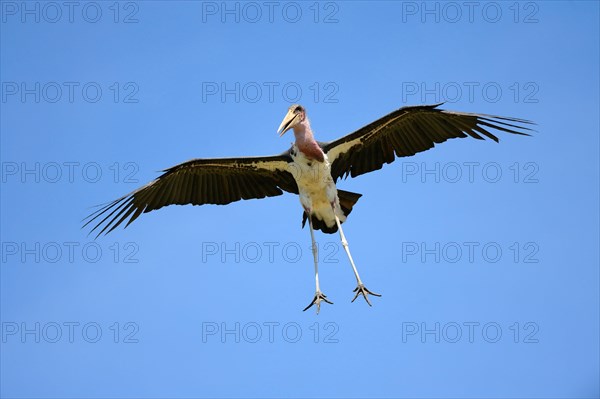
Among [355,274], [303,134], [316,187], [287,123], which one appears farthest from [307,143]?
[355,274]

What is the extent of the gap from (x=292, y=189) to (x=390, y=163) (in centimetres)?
191

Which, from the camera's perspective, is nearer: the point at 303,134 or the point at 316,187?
the point at 303,134

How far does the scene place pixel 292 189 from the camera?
61.3 ft

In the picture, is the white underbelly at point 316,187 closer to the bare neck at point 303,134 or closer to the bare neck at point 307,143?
the bare neck at point 307,143

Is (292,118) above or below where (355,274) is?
above

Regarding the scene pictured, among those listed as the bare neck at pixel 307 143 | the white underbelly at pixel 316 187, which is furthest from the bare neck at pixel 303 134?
the white underbelly at pixel 316 187

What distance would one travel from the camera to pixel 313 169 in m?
17.8

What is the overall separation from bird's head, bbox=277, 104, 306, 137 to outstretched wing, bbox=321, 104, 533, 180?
644mm

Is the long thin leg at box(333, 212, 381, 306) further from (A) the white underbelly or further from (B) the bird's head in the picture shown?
(B) the bird's head

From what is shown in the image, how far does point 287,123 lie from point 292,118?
0.16 metres

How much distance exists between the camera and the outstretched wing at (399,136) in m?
17.1

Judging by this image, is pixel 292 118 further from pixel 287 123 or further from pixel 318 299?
pixel 318 299

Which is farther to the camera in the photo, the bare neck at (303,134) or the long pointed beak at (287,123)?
the bare neck at (303,134)

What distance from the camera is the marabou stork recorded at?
1730 centimetres
